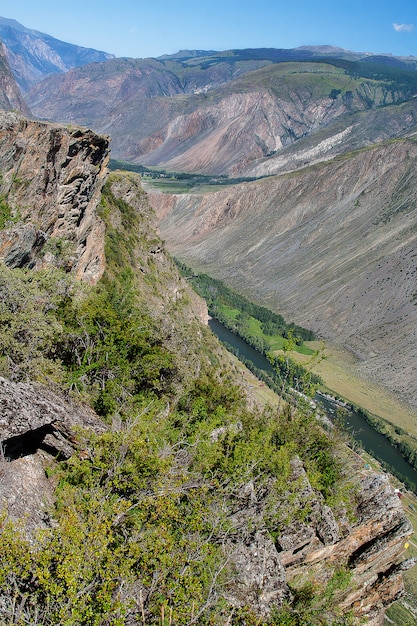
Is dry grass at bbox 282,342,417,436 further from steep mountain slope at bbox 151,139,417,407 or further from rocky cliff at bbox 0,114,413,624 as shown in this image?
rocky cliff at bbox 0,114,413,624

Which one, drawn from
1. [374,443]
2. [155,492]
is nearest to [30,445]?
[155,492]

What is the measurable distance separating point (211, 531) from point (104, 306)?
657 inches

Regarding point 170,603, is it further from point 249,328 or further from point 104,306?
point 249,328

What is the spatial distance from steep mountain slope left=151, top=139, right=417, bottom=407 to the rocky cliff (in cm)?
6147

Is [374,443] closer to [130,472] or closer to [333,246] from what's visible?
[130,472]

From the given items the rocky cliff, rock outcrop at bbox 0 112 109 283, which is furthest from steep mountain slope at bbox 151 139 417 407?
rock outcrop at bbox 0 112 109 283

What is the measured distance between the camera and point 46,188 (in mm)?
30125

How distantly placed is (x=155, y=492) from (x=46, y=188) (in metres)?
23.0

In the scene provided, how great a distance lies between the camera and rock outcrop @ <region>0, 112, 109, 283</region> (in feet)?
88.6

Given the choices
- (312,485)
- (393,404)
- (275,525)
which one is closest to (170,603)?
(275,525)

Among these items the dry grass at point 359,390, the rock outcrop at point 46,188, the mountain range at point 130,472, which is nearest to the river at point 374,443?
the dry grass at point 359,390

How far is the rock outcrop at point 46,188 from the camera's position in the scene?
27.0 meters

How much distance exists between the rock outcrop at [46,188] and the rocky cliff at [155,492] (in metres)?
0.12

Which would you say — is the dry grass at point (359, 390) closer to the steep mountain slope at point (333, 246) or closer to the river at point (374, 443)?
the steep mountain slope at point (333, 246)
